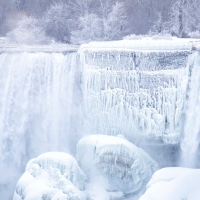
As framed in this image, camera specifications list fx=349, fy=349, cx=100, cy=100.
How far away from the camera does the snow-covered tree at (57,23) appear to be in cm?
1833

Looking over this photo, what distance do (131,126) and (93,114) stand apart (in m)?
1.18

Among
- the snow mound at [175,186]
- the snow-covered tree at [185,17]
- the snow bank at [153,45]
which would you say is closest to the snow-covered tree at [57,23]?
the snow-covered tree at [185,17]

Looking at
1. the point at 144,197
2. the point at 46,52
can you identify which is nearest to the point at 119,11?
the point at 46,52

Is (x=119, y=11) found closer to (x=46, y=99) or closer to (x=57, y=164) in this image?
(x=46, y=99)

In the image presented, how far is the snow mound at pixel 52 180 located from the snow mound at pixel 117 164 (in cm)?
41

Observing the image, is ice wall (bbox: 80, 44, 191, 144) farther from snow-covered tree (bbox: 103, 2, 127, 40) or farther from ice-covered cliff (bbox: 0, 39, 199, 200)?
snow-covered tree (bbox: 103, 2, 127, 40)

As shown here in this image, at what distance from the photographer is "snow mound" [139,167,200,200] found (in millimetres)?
5655

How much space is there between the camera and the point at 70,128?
10117mm

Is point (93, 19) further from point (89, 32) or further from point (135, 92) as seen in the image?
point (135, 92)

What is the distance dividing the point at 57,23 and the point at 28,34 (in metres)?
2.79

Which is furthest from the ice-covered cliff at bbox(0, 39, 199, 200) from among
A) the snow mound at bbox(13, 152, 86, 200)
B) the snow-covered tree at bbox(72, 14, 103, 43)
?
the snow-covered tree at bbox(72, 14, 103, 43)

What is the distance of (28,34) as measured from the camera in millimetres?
16453

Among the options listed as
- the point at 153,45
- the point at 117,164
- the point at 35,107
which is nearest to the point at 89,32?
the point at 35,107

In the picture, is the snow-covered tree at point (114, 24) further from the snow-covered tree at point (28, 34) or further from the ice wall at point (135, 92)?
the ice wall at point (135, 92)
